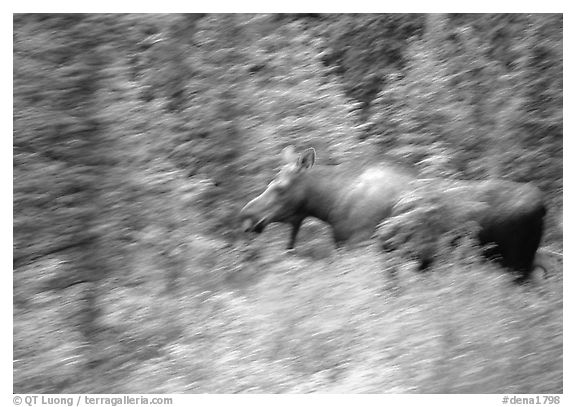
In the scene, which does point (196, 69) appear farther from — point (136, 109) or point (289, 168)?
point (289, 168)

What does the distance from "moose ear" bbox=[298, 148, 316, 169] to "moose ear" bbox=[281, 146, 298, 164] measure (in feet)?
0.09

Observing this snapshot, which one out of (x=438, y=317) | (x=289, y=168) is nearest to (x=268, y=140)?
(x=289, y=168)

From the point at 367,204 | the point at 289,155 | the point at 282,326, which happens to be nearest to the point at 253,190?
the point at 289,155

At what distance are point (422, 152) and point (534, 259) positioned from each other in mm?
683

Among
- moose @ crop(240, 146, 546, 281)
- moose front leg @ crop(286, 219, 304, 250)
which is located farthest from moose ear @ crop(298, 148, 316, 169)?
moose front leg @ crop(286, 219, 304, 250)

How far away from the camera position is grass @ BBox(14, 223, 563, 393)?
3.64m

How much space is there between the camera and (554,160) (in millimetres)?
3748

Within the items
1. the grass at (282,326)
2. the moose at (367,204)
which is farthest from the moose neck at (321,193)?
the grass at (282,326)

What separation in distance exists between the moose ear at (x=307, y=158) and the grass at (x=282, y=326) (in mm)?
396

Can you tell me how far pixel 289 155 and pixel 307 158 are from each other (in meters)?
0.08

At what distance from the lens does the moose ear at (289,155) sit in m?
3.78

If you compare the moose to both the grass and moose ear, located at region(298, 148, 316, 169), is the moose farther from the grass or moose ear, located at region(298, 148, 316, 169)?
the grass

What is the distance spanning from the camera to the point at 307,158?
3.78m
